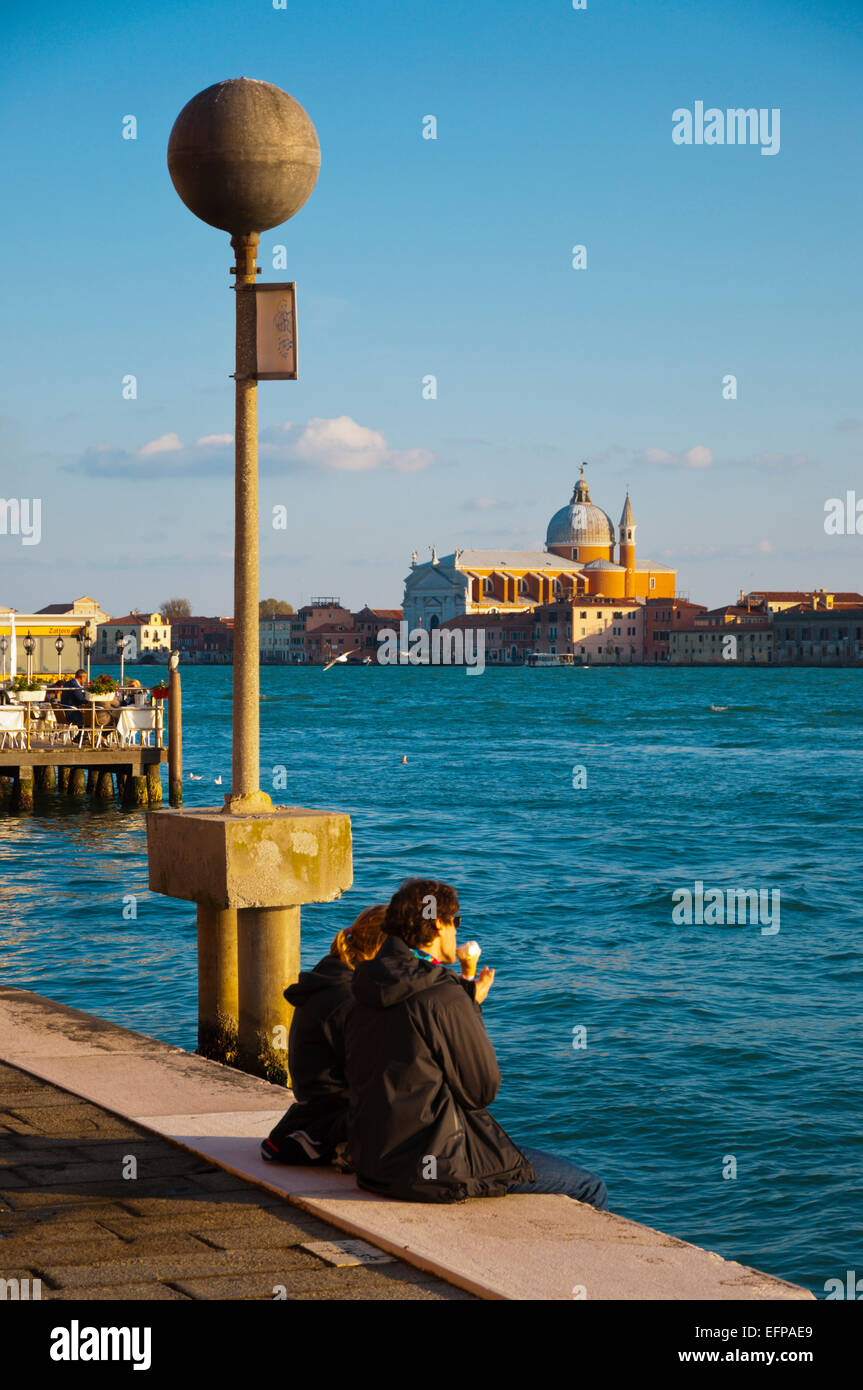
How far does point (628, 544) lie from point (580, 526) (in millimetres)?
6090

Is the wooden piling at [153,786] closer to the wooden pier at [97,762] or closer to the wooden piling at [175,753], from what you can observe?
the wooden pier at [97,762]

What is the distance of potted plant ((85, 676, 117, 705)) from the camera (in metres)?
27.5

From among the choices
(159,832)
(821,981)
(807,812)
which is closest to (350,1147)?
(159,832)

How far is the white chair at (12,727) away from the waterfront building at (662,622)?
146443mm

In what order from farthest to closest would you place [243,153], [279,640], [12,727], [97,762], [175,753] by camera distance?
[279,640]
[175,753]
[97,762]
[12,727]
[243,153]

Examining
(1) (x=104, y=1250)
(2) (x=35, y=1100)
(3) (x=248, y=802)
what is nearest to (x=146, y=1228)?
(1) (x=104, y=1250)

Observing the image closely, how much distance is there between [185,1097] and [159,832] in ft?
4.07

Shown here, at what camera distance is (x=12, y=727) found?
86.5 feet

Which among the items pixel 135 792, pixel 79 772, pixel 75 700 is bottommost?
pixel 135 792

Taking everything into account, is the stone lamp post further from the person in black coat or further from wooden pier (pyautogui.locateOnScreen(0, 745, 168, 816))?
wooden pier (pyautogui.locateOnScreen(0, 745, 168, 816))

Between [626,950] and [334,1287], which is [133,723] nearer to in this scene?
[626,950]

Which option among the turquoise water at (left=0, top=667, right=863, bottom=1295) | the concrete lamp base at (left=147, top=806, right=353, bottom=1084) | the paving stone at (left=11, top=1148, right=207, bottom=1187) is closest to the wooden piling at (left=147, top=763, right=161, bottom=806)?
the turquoise water at (left=0, top=667, right=863, bottom=1295)

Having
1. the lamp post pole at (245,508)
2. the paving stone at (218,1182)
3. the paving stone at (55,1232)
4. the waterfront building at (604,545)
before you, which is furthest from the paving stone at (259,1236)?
the waterfront building at (604,545)

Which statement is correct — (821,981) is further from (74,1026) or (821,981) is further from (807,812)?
(807,812)
